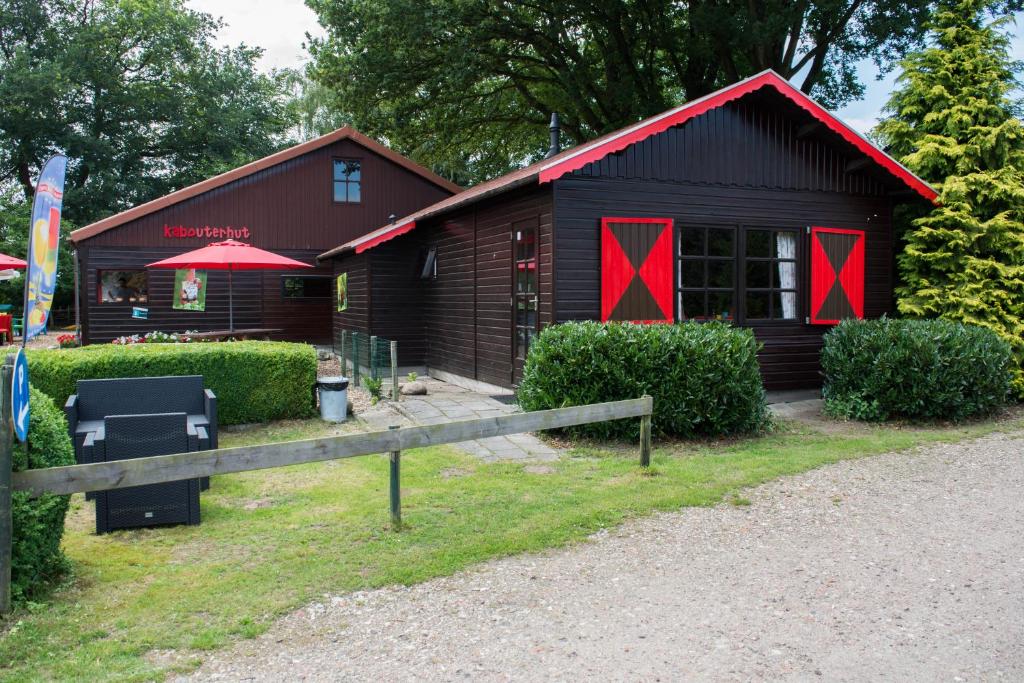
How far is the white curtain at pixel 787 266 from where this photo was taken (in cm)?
1133

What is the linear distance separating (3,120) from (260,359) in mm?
28319

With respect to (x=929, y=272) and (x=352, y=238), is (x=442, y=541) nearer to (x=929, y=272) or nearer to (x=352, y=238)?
(x=929, y=272)

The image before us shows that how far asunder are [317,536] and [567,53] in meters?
18.9

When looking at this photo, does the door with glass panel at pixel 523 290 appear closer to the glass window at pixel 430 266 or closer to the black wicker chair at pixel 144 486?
the glass window at pixel 430 266

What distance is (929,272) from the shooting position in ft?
38.4

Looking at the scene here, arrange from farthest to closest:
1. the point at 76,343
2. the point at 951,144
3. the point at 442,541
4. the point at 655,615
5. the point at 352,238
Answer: the point at 352,238, the point at 76,343, the point at 951,144, the point at 442,541, the point at 655,615

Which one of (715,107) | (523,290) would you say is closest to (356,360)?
(523,290)

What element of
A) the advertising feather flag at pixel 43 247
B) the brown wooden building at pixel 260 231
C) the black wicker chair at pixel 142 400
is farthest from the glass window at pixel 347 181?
the advertising feather flag at pixel 43 247

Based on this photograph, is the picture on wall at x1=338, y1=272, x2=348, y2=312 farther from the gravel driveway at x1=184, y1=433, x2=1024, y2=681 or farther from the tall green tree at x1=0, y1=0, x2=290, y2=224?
the tall green tree at x1=0, y1=0, x2=290, y2=224

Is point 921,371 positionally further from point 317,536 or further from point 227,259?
point 227,259

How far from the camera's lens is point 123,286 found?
19.0 m

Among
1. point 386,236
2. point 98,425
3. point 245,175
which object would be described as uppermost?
point 245,175

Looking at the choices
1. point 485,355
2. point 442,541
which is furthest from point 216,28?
point 442,541

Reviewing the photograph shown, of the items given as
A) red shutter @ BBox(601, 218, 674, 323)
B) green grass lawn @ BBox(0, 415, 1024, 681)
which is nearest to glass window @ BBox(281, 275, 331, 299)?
red shutter @ BBox(601, 218, 674, 323)
